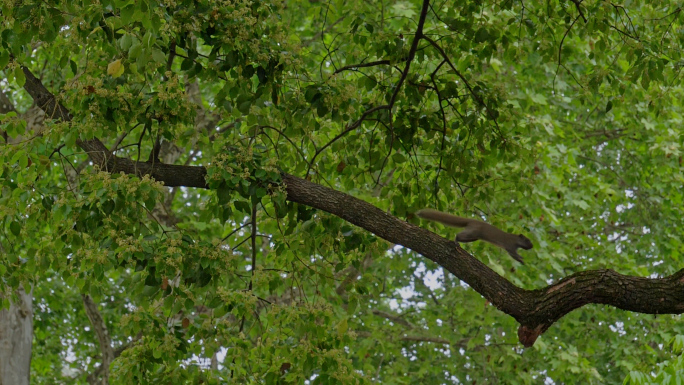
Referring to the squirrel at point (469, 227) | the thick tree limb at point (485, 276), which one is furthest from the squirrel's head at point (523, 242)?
the thick tree limb at point (485, 276)

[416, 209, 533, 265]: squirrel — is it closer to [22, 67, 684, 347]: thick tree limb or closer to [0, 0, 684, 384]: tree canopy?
[0, 0, 684, 384]: tree canopy

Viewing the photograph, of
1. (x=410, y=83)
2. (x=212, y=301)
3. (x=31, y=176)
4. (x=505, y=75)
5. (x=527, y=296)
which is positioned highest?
(x=505, y=75)

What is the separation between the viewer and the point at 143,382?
4.93m

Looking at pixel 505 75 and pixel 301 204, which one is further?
pixel 505 75

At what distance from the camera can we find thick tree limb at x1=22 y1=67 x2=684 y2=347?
3.75m

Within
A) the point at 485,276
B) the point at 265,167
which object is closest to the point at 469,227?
the point at 485,276

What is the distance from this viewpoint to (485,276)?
13.7ft

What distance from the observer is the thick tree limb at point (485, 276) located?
3750 millimetres

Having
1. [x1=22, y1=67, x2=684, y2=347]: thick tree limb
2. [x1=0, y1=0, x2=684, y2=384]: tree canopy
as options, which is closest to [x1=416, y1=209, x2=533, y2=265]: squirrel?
[x1=0, y1=0, x2=684, y2=384]: tree canopy

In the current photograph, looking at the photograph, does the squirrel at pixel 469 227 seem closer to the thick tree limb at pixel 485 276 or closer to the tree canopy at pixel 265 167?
the tree canopy at pixel 265 167

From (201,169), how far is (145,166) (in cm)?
34

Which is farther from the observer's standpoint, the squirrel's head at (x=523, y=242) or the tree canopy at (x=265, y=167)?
the squirrel's head at (x=523, y=242)

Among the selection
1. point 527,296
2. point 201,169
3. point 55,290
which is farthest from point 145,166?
point 55,290

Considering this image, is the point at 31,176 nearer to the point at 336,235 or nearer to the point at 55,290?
the point at 336,235
